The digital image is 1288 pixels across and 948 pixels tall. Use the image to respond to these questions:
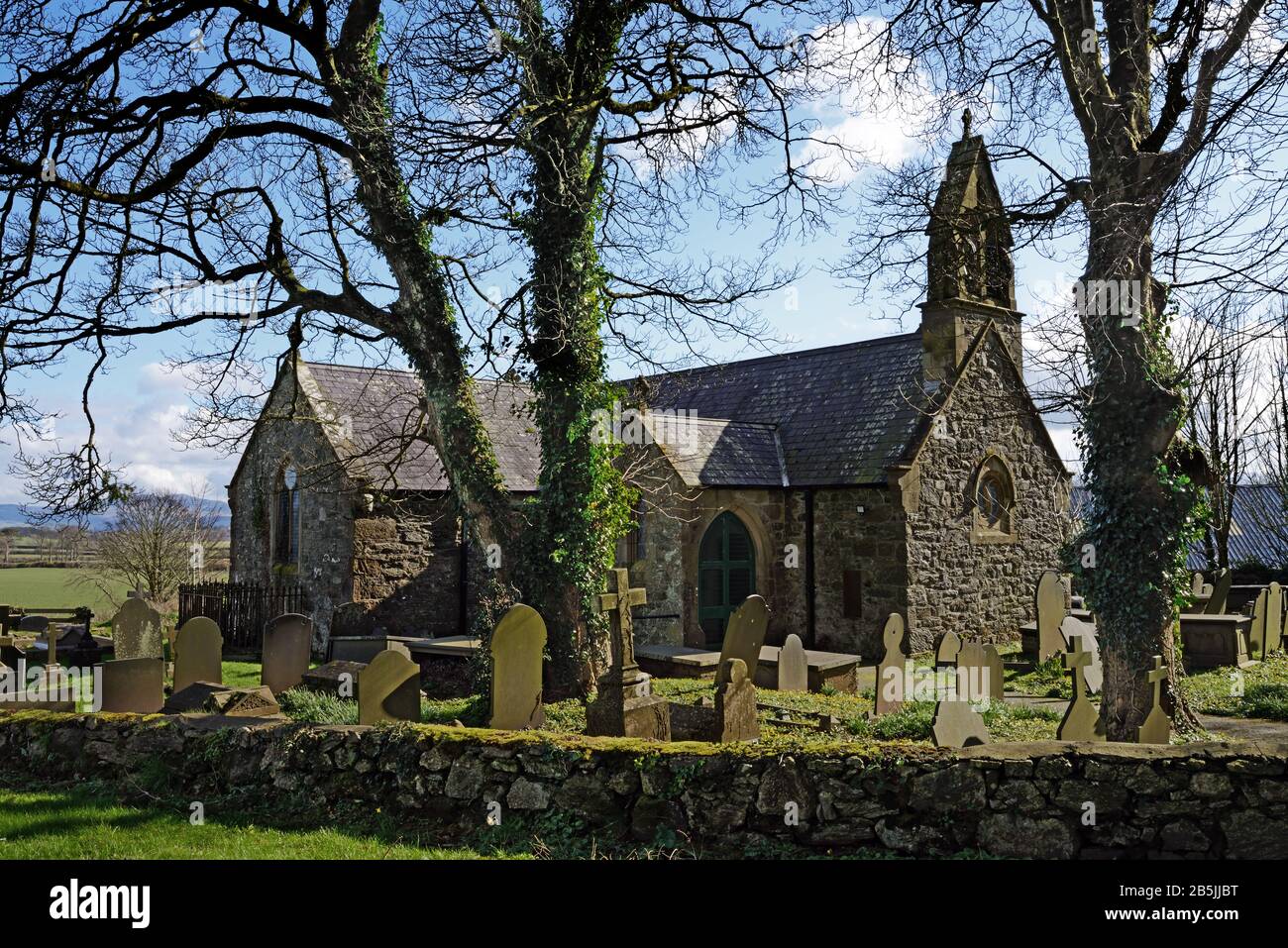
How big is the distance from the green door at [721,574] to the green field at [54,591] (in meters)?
17.8

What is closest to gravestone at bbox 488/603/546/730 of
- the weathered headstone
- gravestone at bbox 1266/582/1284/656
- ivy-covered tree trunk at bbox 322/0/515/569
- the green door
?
the weathered headstone

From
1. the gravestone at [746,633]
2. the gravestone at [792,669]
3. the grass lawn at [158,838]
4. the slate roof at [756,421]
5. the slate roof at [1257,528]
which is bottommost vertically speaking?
the grass lawn at [158,838]

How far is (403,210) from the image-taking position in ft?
37.8

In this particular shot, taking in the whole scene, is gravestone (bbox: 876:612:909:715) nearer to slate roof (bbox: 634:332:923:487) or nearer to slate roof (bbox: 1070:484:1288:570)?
slate roof (bbox: 634:332:923:487)

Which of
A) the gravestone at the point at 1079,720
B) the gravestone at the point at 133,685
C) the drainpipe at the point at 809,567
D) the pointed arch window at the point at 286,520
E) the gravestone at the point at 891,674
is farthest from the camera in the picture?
the pointed arch window at the point at 286,520

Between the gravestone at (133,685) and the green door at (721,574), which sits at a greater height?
the green door at (721,574)

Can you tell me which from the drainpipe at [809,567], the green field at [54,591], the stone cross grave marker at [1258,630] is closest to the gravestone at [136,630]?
the drainpipe at [809,567]

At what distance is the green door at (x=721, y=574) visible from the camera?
17703mm

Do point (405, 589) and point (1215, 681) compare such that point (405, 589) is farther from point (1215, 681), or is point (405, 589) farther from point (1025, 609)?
point (1215, 681)

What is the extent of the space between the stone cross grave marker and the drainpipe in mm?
7443

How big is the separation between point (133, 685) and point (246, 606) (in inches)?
380

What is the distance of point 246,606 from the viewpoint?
1916 cm

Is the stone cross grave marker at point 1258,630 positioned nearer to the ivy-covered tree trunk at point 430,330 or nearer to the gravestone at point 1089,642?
the gravestone at point 1089,642
